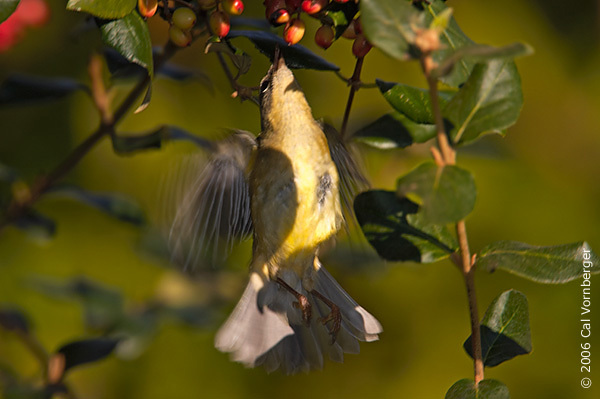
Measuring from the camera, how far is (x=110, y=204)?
202cm

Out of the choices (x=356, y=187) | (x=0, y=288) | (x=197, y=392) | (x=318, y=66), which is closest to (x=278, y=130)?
(x=356, y=187)

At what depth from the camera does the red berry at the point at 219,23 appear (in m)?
1.19

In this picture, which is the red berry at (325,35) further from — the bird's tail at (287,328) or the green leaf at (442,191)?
the bird's tail at (287,328)

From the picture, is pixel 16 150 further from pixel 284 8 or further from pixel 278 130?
pixel 284 8

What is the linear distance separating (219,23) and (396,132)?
37 centimetres

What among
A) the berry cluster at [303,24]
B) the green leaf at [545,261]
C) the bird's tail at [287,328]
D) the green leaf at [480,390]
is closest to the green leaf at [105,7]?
the berry cluster at [303,24]

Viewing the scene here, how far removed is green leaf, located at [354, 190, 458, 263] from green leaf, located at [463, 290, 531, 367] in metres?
0.14

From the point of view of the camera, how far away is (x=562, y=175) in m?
3.28

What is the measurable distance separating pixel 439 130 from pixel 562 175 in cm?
260

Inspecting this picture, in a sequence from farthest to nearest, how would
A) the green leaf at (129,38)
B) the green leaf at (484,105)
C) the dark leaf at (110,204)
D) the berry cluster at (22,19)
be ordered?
the berry cluster at (22,19), the dark leaf at (110,204), the green leaf at (129,38), the green leaf at (484,105)

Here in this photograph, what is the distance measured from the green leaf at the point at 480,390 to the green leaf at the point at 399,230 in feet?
0.70

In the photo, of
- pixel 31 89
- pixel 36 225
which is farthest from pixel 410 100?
pixel 36 225

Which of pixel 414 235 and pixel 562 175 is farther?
pixel 562 175

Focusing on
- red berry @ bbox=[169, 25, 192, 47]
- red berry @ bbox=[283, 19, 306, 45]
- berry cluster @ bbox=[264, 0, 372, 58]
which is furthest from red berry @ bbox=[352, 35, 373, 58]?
red berry @ bbox=[169, 25, 192, 47]
